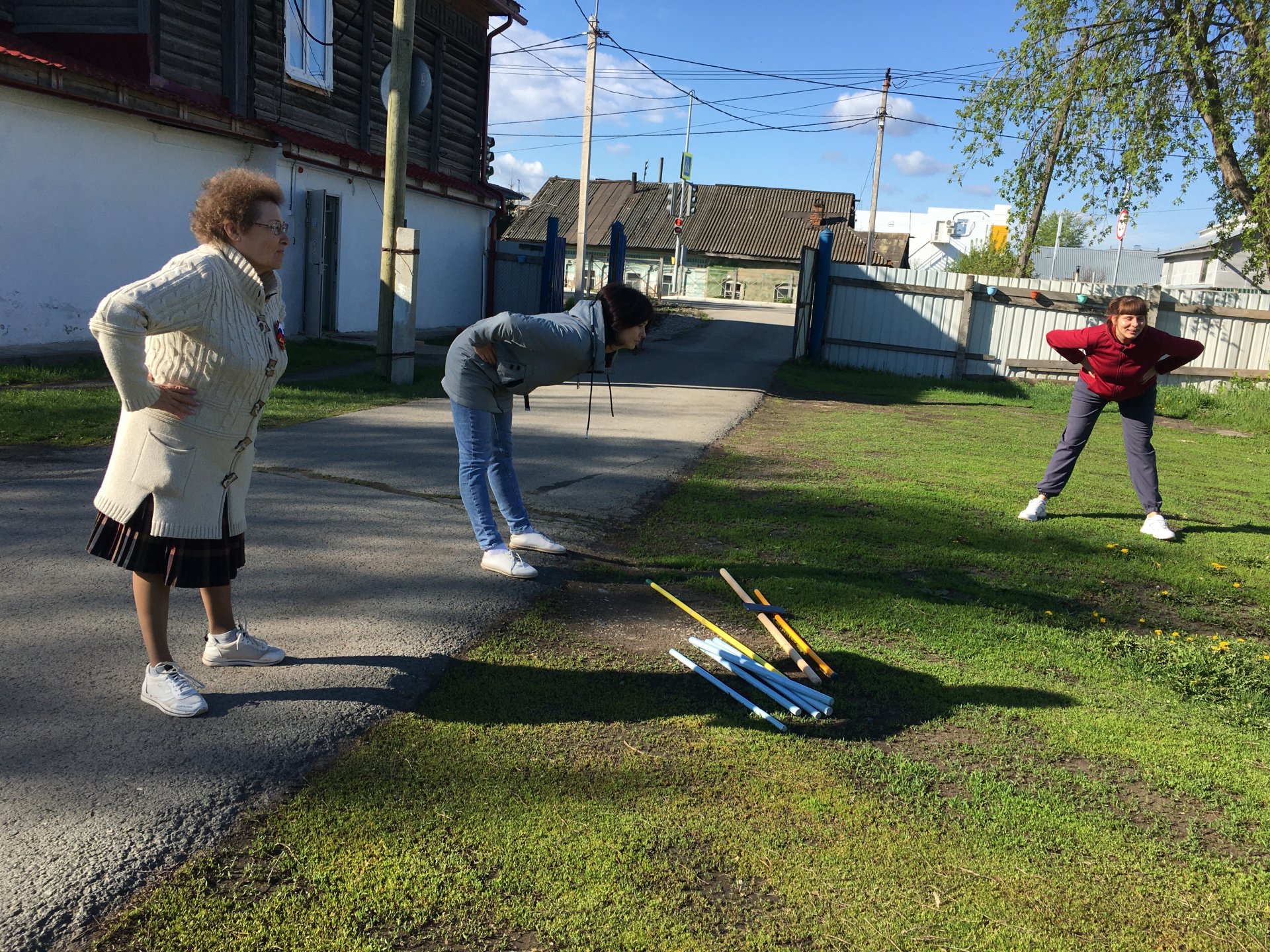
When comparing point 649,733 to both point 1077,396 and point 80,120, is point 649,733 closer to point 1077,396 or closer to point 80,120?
point 1077,396

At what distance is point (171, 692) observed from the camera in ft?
10.2

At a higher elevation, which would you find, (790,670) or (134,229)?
(134,229)

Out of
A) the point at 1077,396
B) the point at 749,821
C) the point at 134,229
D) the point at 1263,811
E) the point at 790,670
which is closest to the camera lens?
the point at 749,821

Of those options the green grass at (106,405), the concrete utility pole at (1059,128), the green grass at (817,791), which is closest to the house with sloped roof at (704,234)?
the concrete utility pole at (1059,128)

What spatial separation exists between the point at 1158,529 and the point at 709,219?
52776mm

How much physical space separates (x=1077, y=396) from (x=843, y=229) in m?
52.6

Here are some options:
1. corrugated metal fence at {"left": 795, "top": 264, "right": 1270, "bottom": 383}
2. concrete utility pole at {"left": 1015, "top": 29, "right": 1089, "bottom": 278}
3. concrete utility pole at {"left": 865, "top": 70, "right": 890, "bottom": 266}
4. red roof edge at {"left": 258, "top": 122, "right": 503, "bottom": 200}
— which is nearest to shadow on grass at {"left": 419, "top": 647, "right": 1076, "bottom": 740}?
red roof edge at {"left": 258, "top": 122, "right": 503, "bottom": 200}

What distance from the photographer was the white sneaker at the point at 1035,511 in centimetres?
724

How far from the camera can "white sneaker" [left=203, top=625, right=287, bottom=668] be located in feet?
11.3

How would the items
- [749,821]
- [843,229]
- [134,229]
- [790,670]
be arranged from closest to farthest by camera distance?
[749,821] < [790,670] < [134,229] < [843,229]

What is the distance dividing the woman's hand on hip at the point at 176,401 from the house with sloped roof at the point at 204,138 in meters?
9.78

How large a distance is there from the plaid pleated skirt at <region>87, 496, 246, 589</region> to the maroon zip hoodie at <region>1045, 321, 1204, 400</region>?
612 cm

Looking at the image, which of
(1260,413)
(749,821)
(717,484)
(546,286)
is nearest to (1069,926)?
(749,821)

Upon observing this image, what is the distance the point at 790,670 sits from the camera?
13.5 ft
